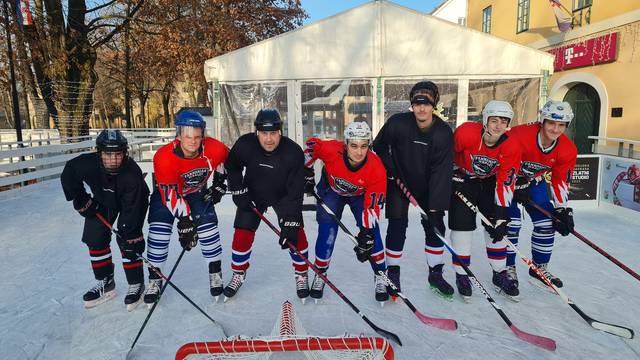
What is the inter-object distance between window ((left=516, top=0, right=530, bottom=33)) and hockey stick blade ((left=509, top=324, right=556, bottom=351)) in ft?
45.7

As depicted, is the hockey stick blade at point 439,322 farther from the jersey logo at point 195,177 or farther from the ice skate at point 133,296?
the ice skate at point 133,296

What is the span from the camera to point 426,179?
3209 millimetres

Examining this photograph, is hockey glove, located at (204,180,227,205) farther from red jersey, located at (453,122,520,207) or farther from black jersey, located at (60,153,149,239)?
red jersey, located at (453,122,520,207)

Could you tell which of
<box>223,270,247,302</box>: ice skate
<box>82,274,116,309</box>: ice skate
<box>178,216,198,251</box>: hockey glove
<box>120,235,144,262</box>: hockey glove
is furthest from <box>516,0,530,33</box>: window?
<box>82,274,116,309</box>: ice skate

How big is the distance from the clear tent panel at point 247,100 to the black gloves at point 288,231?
520cm

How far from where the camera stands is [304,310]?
310cm

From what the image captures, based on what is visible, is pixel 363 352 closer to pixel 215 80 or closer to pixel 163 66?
pixel 215 80

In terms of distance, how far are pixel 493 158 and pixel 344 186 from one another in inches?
49.2

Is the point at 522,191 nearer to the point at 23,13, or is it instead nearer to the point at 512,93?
the point at 512,93

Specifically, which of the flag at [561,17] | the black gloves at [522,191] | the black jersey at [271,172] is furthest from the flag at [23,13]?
the flag at [561,17]

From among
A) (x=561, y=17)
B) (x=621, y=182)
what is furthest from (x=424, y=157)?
(x=561, y=17)

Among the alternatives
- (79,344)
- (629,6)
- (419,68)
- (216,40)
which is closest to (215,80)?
(419,68)

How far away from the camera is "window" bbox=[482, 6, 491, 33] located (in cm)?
1644

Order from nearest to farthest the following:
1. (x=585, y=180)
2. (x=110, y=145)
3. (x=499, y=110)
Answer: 1. (x=110, y=145)
2. (x=499, y=110)
3. (x=585, y=180)
